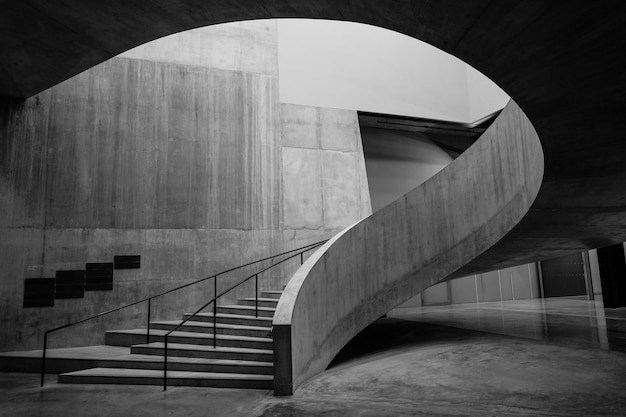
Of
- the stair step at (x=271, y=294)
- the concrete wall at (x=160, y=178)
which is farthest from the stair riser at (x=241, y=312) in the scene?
the concrete wall at (x=160, y=178)

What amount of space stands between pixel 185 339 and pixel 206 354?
3.04 feet

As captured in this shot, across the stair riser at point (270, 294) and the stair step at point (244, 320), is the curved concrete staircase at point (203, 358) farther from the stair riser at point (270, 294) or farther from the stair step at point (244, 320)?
the stair riser at point (270, 294)

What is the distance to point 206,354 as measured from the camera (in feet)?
25.0

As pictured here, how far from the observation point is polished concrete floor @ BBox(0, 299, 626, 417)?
205 inches

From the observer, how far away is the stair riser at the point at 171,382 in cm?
658

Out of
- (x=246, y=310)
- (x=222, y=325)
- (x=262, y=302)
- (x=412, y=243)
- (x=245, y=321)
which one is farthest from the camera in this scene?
(x=262, y=302)

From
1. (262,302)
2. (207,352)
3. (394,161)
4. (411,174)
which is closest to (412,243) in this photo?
(262,302)

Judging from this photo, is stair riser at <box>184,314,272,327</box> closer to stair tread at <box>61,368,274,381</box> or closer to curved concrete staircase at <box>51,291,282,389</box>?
curved concrete staircase at <box>51,291,282,389</box>


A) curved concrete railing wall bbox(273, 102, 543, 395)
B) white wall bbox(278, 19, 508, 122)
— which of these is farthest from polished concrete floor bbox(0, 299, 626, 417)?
white wall bbox(278, 19, 508, 122)

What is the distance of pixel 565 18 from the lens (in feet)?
10.7

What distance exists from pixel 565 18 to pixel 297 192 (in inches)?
364

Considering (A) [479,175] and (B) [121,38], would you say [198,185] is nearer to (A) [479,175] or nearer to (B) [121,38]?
(B) [121,38]

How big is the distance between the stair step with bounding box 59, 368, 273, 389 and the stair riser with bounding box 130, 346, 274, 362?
17.2 inches

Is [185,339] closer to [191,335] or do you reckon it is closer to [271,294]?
[191,335]
